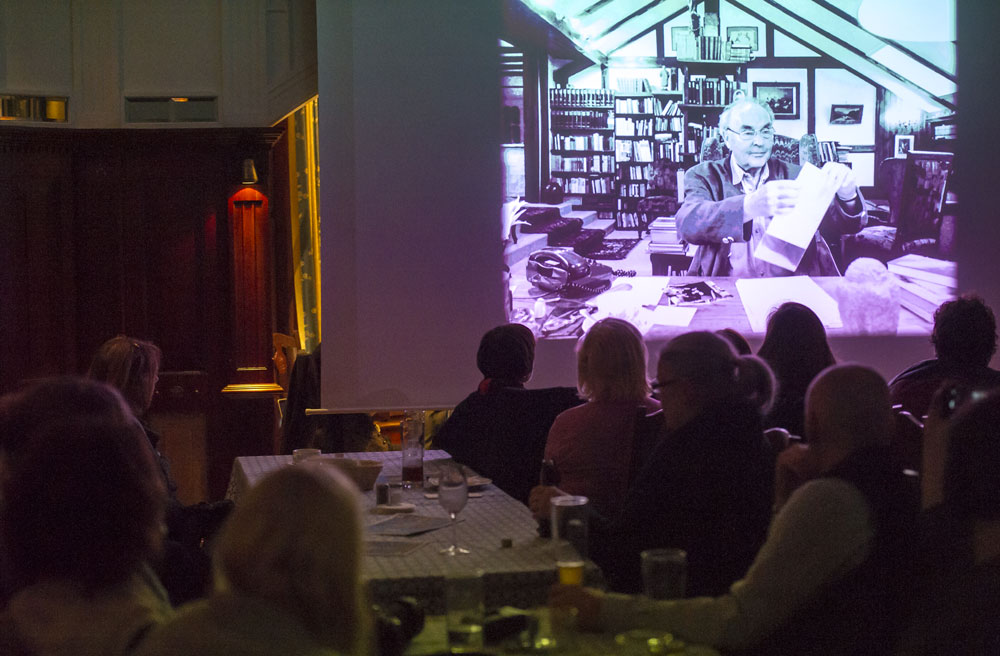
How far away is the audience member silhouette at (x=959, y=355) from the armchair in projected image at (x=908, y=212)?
202cm

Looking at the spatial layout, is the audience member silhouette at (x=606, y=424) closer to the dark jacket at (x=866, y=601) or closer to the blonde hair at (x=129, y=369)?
the dark jacket at (x=866, y=601)

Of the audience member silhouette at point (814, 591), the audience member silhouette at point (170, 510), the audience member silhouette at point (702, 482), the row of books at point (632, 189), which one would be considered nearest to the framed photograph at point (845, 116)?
the row of books at point (632, 189)

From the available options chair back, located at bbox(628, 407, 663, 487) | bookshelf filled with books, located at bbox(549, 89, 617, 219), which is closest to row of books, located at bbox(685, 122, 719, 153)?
bookshelf filled with books, located at bbox(549, 89, 617, 219)

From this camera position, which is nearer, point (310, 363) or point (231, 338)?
point (310, 363)

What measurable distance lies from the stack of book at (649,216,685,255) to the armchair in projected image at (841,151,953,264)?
98cm

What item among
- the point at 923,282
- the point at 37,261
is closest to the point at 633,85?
the point at 923,282

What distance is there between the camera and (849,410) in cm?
202

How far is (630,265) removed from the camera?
5.81 m

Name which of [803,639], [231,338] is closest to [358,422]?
[231,338]

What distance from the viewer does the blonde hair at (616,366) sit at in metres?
3.20

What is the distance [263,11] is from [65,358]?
8.96 feet

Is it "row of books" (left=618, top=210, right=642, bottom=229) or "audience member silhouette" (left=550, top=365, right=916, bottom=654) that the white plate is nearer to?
"audience member silhouette" (left=550, top=365, right=916, bottom=654)

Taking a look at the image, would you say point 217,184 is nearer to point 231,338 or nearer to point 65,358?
point 231,338

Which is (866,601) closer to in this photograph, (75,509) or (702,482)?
(702,482)
